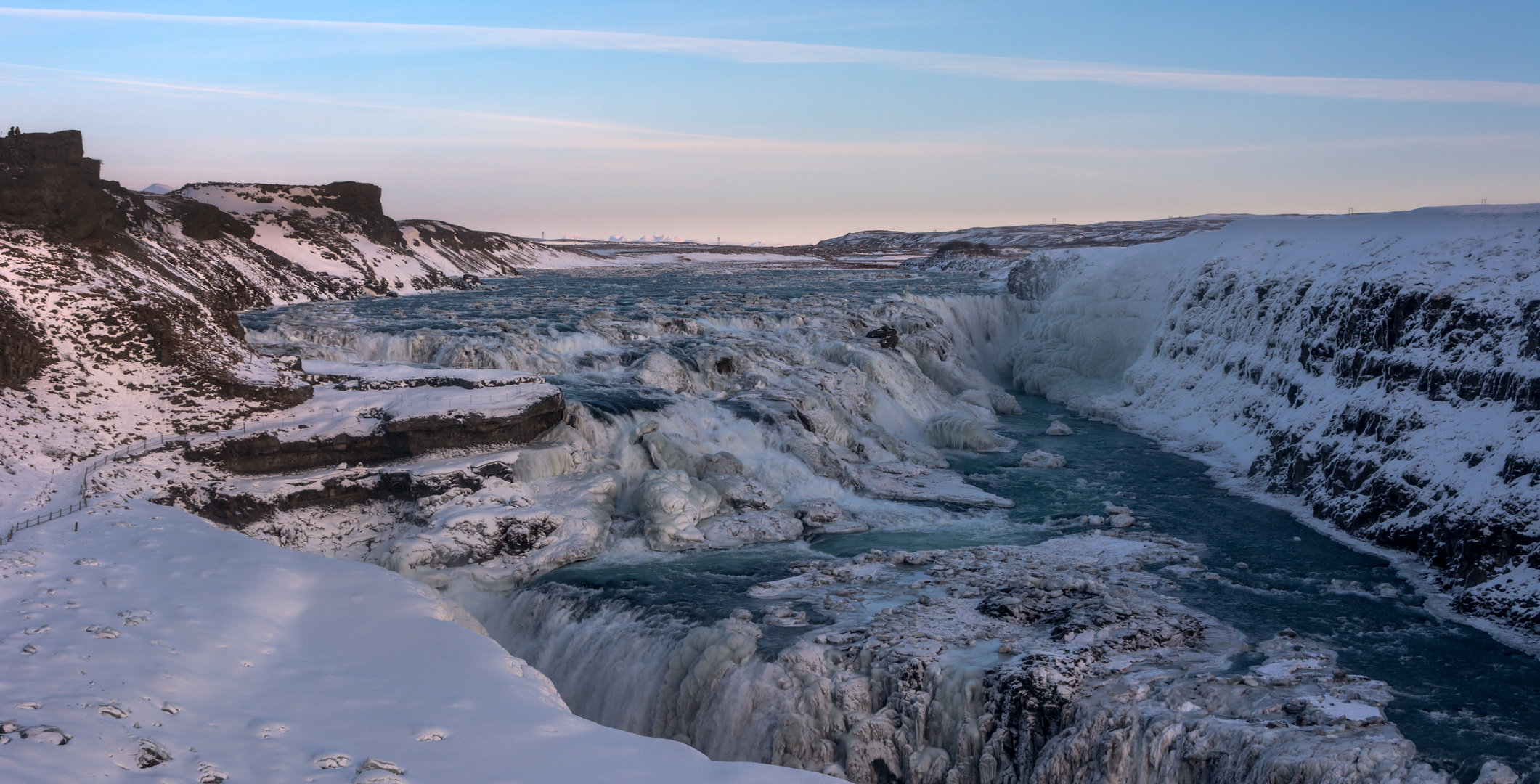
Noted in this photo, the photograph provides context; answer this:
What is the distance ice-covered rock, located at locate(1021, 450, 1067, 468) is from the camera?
78.3 feet

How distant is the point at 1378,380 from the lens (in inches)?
788

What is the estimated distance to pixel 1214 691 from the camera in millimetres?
10547

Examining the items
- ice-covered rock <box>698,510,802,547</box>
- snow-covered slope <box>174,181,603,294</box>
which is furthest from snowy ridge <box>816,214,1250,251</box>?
ice-covered rock <box>698,510,802,547</box>

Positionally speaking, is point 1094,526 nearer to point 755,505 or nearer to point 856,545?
point 856,545

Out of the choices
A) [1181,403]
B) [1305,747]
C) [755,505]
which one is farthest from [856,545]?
[1181,403]

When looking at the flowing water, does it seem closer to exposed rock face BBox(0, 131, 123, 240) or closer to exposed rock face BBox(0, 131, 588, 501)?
exposed rock face BBox(0, 131, 588, 501)

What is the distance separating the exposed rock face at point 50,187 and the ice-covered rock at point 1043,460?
20.8m

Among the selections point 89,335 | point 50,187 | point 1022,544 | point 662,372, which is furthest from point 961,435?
point 50,187

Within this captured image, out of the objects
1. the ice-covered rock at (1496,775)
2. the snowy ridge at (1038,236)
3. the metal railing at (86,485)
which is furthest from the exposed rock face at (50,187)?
the snowy ridge at (1038,236)

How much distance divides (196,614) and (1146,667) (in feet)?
34.6

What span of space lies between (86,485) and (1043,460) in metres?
19.2

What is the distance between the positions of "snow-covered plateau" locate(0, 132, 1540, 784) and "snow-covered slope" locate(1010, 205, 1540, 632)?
0.11m

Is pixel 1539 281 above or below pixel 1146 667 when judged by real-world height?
above

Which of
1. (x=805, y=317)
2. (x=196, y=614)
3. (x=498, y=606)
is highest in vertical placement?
(x=805, y=317)
